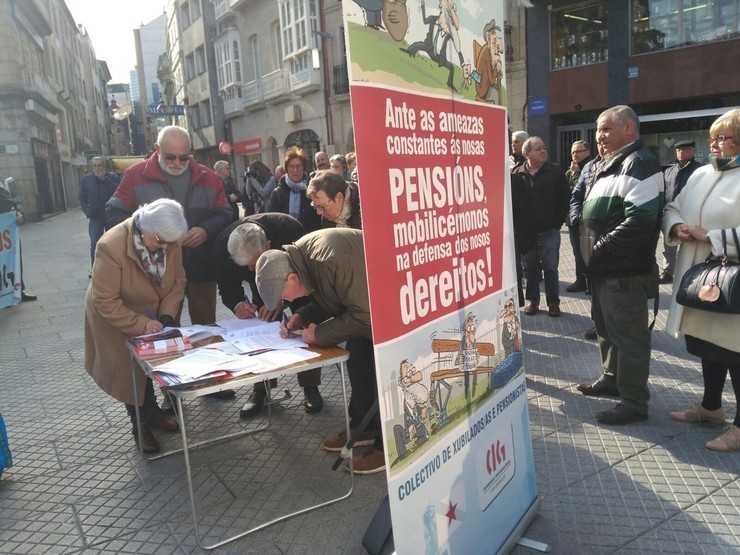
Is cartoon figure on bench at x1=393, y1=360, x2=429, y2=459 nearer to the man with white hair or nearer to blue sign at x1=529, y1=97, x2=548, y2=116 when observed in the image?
the man with white hair

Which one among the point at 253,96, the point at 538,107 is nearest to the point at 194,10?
the point at 253,96

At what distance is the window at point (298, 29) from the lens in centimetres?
2059

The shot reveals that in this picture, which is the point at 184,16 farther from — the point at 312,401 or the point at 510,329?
the point at 510,329

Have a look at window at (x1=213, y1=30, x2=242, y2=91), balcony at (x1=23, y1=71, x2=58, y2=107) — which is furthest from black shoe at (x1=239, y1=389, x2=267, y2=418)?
balcony at (x1=23, y1=71, x2=58, y2=107)

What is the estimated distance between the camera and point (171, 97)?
150 ft

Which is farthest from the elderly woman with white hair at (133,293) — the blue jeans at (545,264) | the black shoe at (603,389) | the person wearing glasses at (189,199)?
the blue jeans at (545,264)

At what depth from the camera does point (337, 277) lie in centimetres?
258

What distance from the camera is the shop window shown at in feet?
46.8

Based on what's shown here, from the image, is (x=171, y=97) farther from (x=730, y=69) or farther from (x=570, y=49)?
(x=730, y=69)

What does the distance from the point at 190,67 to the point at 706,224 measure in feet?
115

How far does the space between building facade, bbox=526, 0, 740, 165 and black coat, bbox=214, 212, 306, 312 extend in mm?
12318

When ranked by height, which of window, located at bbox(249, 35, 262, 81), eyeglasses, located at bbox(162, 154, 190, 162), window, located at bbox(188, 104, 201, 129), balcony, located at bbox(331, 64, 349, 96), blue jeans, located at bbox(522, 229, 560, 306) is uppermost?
window, located at bbox(249, 35, 262, 81)

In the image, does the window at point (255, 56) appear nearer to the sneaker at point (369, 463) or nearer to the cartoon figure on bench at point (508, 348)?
the sneaker at point (369, 463)

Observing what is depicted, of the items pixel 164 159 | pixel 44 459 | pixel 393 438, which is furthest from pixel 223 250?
pixel 393 438
